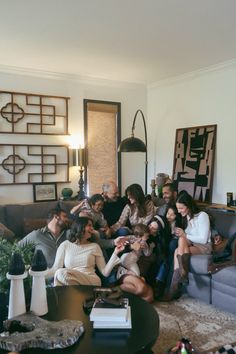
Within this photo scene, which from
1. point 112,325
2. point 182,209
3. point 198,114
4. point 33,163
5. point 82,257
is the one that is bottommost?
point 112,325

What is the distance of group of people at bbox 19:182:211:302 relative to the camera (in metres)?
3.07

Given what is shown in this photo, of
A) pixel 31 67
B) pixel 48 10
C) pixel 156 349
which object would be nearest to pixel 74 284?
pixel 156 349

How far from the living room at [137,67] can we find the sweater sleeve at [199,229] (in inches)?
45.4

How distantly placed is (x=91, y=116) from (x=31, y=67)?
46.9 inches

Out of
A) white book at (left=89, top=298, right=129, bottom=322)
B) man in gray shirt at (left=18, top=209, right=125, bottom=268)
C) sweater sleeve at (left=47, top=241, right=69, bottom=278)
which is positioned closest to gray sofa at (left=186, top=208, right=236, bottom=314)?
man in gray shirt at (left=18, top=209, right=125, bottom=268)

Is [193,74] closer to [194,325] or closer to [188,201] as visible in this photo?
[188,201]

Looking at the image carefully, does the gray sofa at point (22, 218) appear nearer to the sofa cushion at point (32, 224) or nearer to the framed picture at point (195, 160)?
the sofa cushion at point (32, 224)

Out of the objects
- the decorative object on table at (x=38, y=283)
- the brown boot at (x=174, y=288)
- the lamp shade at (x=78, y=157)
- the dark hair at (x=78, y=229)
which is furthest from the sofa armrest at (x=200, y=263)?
the lamp shade at (x=78, y=157)

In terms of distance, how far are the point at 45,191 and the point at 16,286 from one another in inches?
131

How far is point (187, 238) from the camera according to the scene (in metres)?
3.76

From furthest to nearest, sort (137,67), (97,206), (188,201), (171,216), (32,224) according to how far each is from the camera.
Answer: (137,67) < (32,224) < (97,206) < (171,216) < (188,201)

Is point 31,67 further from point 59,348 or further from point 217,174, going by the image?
point 59,348

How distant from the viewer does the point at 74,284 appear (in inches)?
114

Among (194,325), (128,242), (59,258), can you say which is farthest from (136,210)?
(194,325)
